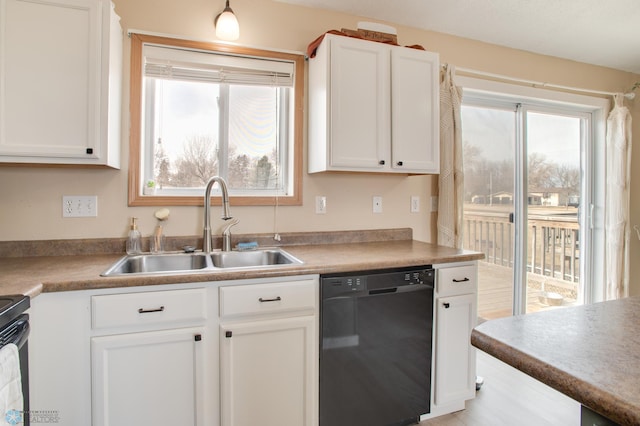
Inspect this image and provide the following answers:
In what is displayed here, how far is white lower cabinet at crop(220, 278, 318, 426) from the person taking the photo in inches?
59.1

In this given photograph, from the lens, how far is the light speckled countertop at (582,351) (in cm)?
53

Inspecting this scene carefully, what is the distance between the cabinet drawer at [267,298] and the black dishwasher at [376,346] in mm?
78

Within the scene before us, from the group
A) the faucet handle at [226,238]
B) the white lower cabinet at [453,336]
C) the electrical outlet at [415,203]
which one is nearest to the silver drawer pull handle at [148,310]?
the faucet handle at [226,238]

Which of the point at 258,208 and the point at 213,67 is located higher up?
the point at 213,67

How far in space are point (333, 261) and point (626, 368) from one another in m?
1.21

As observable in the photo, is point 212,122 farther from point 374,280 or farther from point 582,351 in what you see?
point 582,351

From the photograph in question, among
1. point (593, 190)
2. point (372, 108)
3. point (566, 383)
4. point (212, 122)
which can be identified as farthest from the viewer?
point (593, 190)

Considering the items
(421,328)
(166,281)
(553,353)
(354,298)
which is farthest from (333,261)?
(553,353)

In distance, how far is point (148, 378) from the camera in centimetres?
140

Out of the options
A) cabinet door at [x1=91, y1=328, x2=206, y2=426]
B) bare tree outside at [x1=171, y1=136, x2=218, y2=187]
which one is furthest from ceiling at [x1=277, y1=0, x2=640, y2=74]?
cabinet door at [x1=91, y1=328, x2=206, y2=426]

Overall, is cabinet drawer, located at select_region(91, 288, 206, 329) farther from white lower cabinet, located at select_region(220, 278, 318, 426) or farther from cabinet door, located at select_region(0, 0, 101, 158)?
cabinet door, located at select_region(0, 0, 101, 158)

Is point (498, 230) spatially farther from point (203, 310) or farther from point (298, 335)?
point (203, 310)

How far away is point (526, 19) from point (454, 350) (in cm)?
226

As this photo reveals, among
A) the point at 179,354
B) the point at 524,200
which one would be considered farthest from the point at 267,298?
the point at 524,200
